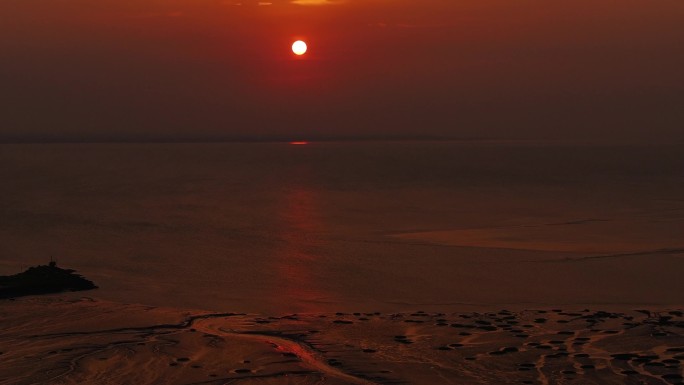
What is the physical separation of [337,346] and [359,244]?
30914 millimetres

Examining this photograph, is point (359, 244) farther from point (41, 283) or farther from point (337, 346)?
point (337, 346)

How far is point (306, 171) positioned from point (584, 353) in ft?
538

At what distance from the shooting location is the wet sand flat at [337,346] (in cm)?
2562

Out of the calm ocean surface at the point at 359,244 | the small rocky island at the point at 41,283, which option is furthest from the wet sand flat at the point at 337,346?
the calm ocean surface at the point at 359,244

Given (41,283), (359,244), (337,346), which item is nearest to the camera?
(337,346)

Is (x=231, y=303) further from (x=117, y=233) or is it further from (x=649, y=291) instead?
(x=117, y=233)

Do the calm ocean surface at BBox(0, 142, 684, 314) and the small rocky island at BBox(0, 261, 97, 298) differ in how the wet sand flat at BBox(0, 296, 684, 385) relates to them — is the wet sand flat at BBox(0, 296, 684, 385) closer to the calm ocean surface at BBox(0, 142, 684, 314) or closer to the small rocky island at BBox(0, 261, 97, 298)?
the small rocky island at BBox(0, 261, 97, 298)

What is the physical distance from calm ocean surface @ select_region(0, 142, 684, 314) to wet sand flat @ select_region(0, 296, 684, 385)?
11.7 ft

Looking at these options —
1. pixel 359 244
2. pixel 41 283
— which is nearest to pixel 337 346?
pixel 41 283

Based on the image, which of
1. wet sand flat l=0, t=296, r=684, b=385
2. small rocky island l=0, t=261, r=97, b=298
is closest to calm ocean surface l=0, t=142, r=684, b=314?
small rocky island l=0, t=261, r=97, b=298

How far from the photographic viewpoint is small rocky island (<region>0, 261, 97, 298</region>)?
127 feet

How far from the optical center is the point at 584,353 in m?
27.9

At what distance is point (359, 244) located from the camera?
60219 millimetres

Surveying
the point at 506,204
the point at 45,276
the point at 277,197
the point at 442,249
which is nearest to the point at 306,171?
the point at 277,197
